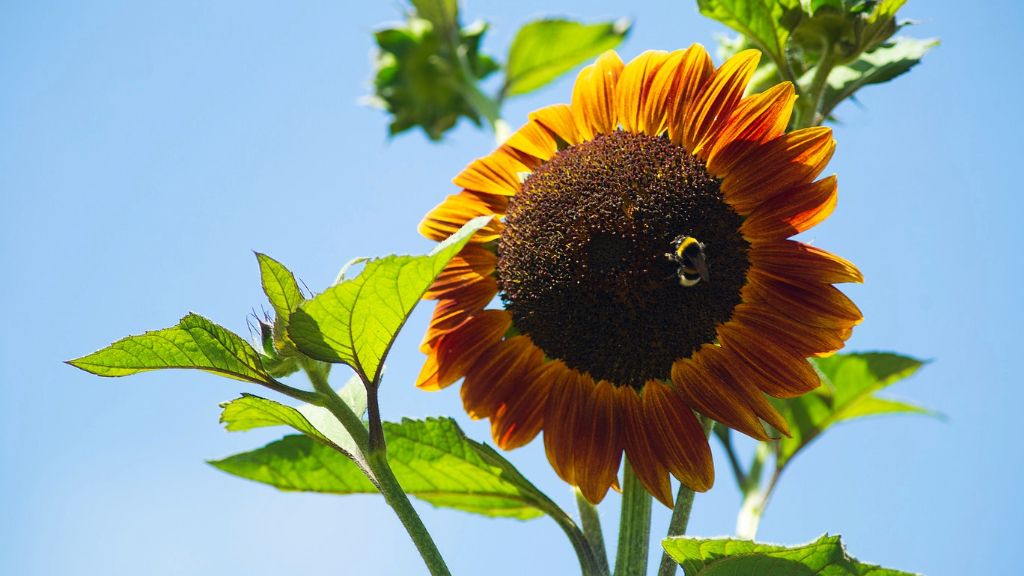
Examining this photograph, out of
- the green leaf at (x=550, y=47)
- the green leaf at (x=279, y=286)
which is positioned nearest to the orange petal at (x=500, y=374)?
the green leaf at (x=279, y=286)

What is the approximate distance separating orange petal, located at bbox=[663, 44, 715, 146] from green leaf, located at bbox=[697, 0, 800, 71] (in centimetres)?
25

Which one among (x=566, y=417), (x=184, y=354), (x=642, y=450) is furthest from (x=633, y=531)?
(x=184, y=354)

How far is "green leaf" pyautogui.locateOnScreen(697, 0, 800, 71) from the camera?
6.61 feet

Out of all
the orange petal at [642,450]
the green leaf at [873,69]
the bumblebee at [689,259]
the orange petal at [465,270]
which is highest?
the green leaf at [873,69]

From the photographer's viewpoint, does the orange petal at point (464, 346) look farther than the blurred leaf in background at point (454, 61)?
No

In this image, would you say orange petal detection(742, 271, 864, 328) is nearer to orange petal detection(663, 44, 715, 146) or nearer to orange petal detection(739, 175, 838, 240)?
orange petal detection(739, 175, 838, 240)

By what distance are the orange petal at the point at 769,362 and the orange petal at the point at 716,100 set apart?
0.33 metres

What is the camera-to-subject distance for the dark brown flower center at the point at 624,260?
1.74 metres

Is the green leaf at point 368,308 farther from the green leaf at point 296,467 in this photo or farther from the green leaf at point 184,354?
the green leaf at point 296,467

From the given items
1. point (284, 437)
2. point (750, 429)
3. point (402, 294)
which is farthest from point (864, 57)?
point (284, 437)

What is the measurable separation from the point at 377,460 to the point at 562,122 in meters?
0.76

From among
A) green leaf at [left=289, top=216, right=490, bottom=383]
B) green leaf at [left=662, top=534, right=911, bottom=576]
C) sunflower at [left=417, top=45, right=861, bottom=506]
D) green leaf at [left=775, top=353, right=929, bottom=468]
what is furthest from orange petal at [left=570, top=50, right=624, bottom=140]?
green leaf at [left=775, top=353, right=929, bottom=468]

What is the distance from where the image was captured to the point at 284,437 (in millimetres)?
2068

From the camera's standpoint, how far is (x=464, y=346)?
6.64 ft
